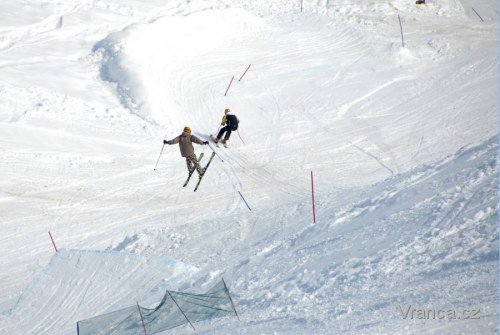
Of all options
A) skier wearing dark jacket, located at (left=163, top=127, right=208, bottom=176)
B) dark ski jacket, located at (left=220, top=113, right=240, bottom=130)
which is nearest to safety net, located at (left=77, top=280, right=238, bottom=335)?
skier wearing dark jacket, located at (left=163, top=127, right=208, bottom=176)

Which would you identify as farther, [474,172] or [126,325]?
[474,172]

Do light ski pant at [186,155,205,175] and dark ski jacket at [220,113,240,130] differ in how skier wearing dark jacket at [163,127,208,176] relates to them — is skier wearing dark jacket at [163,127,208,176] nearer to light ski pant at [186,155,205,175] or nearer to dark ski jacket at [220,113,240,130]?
light ski pant at [186,155,205,175]

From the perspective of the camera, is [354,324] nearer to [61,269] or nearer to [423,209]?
[423,209]

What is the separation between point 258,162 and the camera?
60.1 ft

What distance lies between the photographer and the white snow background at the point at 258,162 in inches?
450

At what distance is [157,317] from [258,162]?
26.8ft

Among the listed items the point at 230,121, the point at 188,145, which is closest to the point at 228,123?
the point at 230,121

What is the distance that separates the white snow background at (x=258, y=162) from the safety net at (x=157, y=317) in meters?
0.32

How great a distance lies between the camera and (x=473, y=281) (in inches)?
404

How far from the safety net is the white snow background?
1.03 feet

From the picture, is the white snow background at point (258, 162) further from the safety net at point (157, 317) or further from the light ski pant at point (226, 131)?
the light ski pant at point (226, 131)

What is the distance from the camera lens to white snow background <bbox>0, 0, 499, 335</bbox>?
11422 mm

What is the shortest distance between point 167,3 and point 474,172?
679 inches

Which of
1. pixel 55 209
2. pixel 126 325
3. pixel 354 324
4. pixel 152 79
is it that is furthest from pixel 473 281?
pixel 152 79
